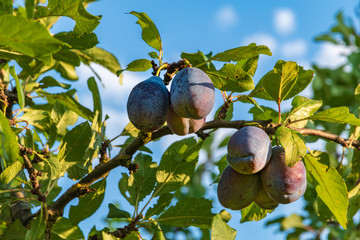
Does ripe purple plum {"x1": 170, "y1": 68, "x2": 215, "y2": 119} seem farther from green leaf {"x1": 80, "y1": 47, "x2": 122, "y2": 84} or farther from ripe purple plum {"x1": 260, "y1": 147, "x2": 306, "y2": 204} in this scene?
green leaf {"x1": 80, "y1": 47, "x2": 122, "y2": 84}

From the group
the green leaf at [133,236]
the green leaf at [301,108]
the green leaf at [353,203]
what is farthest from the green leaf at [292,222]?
the green leaf at [133,236]

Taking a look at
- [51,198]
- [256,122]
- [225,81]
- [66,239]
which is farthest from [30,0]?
[51,198]

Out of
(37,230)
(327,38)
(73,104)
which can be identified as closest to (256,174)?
(37,230)

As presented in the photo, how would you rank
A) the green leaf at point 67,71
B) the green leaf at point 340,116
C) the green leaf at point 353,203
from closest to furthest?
the green leaf at point 340,116
the green leaf at point 353,203
the green leaf at point 67,71

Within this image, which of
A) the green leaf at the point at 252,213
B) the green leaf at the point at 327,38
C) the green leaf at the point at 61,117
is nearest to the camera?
the green leaf at the point at 252,213

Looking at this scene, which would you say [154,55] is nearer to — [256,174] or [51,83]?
[256,174]

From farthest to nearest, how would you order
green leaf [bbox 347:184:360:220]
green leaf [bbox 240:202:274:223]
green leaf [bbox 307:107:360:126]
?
green leaf [bbox 347:184:360:220], green leaf [bbox 240:202:274:223], green leaf [bbox 307:107:360:126]

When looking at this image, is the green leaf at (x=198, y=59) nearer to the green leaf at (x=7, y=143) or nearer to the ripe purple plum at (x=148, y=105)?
the ripe purple plum at (x=148, y=105)

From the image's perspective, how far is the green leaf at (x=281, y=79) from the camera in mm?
1291

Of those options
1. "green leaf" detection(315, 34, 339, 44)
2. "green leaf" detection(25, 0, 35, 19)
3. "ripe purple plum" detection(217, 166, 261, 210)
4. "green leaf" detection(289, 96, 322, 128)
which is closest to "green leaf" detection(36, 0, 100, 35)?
"green leaf" detection(25, 0, 35, 19)

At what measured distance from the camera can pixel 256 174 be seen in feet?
4.39

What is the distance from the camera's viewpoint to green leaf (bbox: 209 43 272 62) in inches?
50.3

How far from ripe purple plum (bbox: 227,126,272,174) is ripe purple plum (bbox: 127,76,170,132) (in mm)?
226

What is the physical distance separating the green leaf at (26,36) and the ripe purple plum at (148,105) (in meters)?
0.28
